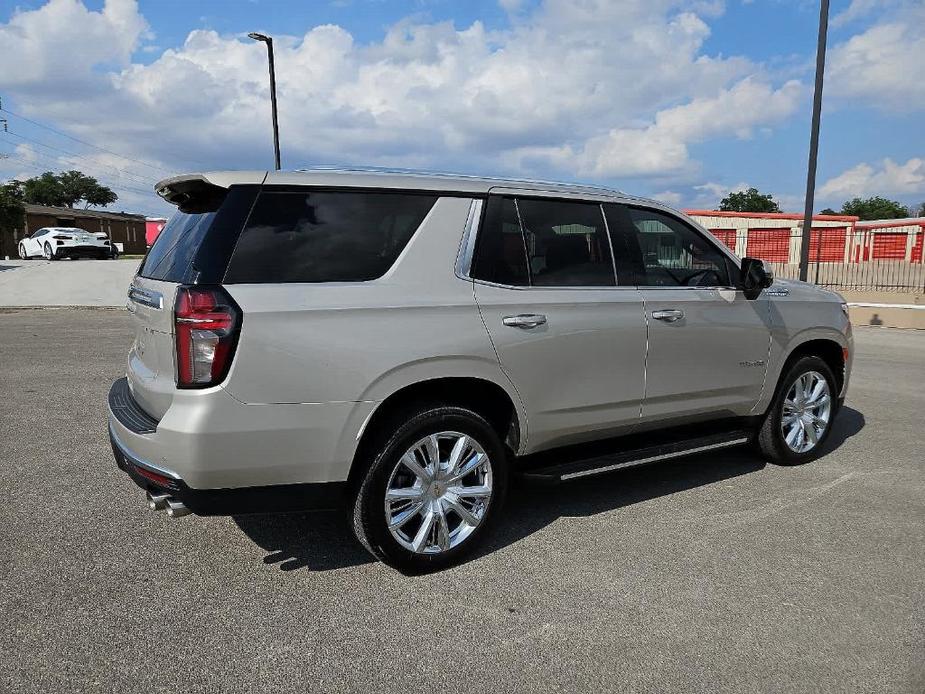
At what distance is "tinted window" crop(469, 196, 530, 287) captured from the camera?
3637 millimetres

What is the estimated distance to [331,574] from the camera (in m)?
3.46

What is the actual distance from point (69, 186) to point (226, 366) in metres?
105

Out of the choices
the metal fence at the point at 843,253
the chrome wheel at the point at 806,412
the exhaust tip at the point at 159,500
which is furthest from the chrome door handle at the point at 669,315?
the metal fence at the point at 843,253

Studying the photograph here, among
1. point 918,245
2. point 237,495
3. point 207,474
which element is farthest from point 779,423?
point 918,245

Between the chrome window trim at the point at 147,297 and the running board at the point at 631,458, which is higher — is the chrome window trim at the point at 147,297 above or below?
above

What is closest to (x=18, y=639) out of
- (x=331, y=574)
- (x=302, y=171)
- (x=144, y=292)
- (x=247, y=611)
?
(x=247, y=611)

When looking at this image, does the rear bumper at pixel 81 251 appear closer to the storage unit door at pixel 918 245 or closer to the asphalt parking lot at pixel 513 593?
the asphalt parking lot at pixel 513 593

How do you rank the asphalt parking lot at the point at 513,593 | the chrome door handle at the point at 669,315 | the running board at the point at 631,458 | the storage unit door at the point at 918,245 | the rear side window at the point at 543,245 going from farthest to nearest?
the storage unit door at the point at 918,245 < the chrome door handle at the point at 669,315 < the running board at the point at 631,458 < the rear side window at the point at 543,245 < the asphalt parking lot at the point at 513,593

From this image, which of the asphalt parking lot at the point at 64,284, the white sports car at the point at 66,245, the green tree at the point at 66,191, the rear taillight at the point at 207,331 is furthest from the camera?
the green tree at the point at 66,191

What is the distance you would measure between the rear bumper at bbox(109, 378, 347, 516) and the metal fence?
1763cm

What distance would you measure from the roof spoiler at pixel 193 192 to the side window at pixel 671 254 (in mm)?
2312

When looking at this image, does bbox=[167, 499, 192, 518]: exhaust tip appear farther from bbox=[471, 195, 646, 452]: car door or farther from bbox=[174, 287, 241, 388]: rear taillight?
bbox=[471, 195, 646, 452]: car door

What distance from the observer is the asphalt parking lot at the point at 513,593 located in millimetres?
2680

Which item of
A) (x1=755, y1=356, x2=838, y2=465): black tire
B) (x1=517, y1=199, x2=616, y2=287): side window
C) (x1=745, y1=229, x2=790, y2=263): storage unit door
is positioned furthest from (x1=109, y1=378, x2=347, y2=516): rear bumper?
(x1=745, y1=229, x2=790, y2=263): storage unit door
